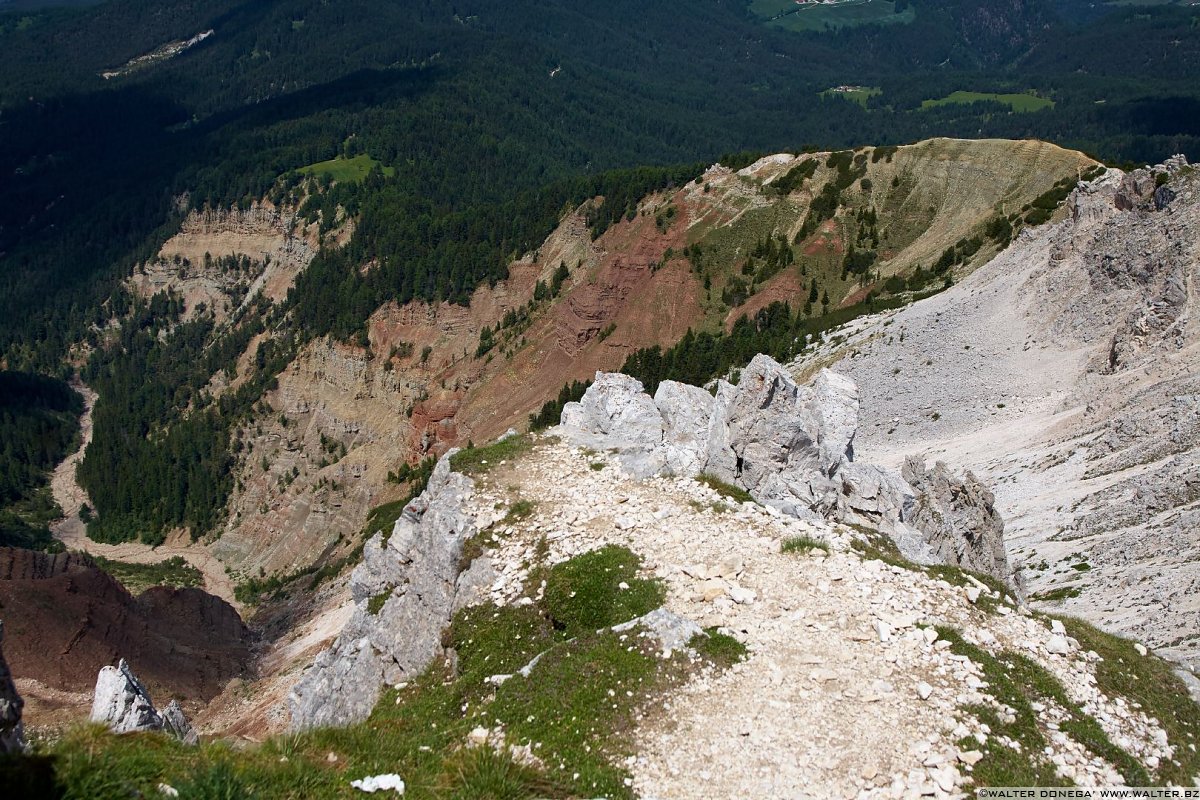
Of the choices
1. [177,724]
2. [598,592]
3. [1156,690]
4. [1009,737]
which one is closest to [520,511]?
[598,592]

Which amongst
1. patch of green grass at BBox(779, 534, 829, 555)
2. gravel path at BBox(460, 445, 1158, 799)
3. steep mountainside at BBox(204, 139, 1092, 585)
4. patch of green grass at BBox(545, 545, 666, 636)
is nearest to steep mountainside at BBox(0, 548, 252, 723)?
steep mountainside at BBox(204, 139, 1092, 585)

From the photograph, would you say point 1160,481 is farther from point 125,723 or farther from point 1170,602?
point 125,723

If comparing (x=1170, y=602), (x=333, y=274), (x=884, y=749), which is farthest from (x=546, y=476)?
(x=333, y=274)

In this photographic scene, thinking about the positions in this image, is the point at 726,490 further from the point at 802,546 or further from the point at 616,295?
the point at 616,295

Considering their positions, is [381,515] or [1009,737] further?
[381,515]

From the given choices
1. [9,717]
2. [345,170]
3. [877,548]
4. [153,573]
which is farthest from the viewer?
[345,170]

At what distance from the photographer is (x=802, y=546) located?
73.2 feet

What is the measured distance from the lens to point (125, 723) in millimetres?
19125

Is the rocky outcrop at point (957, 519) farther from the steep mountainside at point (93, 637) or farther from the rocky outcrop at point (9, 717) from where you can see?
the steep mountainside at point (93, 637)

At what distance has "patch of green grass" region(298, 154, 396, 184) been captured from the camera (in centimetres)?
18700

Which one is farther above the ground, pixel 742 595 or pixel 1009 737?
pixel 742 595

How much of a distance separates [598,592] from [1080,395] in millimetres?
42337

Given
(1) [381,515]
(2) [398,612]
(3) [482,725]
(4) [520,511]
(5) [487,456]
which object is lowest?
(1) [381,515]

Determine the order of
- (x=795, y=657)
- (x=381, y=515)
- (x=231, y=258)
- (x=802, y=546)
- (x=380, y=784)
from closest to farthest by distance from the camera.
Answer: (x=380, y=784) → (x=795, y=657) → (x=802, y=546) → (x=381, y=515) → (x=231, y=258)
